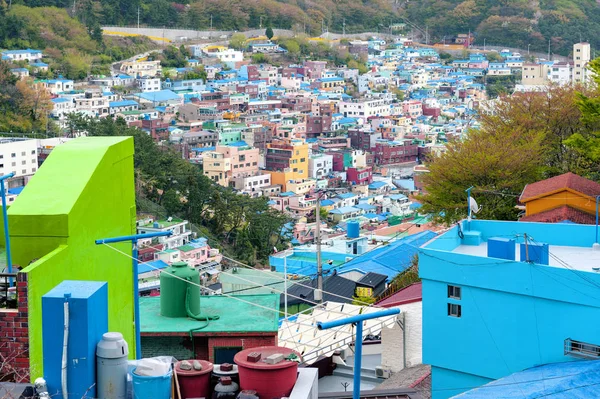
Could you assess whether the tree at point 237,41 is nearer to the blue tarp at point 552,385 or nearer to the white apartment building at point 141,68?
the white apartment building at point 141,68

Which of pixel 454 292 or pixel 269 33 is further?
pixel 269 33

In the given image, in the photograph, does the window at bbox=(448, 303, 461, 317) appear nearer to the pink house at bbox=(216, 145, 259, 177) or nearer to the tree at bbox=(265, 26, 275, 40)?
the pink house at bbox=(216, 145, 259, 177)

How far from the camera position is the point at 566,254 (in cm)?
677

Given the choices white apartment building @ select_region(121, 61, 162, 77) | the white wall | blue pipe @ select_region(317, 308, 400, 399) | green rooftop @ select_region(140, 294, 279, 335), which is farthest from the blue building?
white apartment building @ select_region(121, 61, 162, 77)

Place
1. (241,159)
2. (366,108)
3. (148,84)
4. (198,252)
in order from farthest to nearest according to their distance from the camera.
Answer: (366,108) < (148,84) < (241,159) < (198,252)

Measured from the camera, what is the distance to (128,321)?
4.06m

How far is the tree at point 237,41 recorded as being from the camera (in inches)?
2244

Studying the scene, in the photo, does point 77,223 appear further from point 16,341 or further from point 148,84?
point 148,84

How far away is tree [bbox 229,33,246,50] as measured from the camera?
57.0 metres

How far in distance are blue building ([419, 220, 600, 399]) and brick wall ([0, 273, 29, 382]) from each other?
11.7 feet

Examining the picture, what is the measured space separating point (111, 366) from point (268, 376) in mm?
531

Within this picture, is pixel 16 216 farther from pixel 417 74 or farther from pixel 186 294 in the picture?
pixel 417 74

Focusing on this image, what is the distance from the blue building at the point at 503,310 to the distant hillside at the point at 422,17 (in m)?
50.6

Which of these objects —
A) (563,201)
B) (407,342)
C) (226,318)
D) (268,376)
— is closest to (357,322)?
(268,376)
